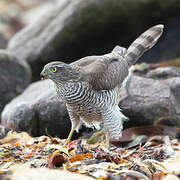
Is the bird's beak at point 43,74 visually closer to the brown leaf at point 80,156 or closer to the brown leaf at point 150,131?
the brown leaf at point 80,156

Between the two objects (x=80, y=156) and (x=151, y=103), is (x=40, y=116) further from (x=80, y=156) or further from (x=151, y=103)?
(x=80, y=156)

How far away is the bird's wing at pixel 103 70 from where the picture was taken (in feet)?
20.1

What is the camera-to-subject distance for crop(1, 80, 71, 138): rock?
24.8 ft

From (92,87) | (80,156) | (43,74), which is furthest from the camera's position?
(92,87)

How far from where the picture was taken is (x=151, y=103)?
766cm

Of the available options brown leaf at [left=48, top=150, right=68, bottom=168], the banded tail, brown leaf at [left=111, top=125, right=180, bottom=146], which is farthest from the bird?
brown leaf at [left=48, top=150, right=68, bottom=168]

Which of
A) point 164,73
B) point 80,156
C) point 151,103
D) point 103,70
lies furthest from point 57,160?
point 164,73

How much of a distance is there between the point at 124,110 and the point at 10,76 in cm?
310

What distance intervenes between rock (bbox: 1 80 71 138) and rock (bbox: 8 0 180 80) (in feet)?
12.1

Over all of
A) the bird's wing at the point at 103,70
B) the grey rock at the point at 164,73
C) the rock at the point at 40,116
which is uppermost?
the bird's wing at the point at 103,70

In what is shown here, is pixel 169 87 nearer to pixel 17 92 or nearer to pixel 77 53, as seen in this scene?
pixel 17 92

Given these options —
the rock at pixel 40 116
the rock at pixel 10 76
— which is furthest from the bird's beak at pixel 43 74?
the rock at pixel 10 76

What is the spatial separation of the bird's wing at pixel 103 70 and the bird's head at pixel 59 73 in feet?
0.67

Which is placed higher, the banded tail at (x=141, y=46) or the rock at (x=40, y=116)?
the banded tail at (x=141, y=46)
